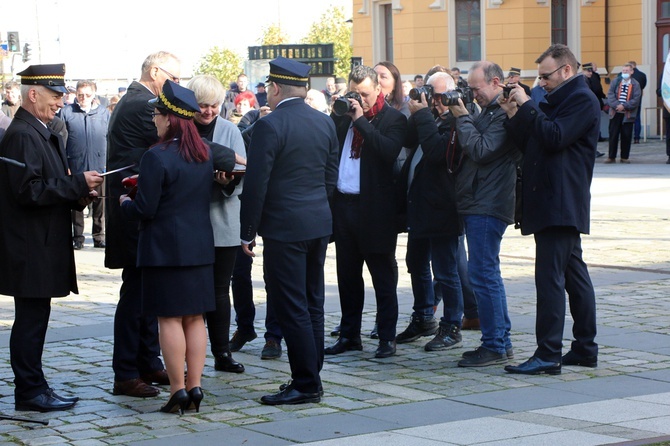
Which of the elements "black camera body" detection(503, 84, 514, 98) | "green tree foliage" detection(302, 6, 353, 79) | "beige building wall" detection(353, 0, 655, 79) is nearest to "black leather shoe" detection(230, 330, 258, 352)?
"black camera body" detection(503, 84, 514, 98)

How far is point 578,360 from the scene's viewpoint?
7762 mm

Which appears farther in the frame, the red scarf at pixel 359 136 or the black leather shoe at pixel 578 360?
the red scarf at pixel 359 136

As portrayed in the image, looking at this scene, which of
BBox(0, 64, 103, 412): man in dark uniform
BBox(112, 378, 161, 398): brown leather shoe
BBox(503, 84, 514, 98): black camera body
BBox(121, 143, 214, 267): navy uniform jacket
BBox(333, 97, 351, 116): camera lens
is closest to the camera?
BBox(121, 143, 214, 267): navy uniform jacket

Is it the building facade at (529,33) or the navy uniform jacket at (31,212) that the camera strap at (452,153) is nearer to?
the navy uniform jacket at (31,212)

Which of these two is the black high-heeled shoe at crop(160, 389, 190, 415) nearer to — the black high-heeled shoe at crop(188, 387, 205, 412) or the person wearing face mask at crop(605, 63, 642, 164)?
the black high-heeled shoe at crop(188, 387, 205, 412)

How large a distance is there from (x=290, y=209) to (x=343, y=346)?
188 centimetres

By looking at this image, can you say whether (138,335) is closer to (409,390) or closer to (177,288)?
(177,288)

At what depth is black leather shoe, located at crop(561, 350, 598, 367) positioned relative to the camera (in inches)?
304

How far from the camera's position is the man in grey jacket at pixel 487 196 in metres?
7.81

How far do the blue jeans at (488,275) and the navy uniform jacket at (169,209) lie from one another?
2.01m

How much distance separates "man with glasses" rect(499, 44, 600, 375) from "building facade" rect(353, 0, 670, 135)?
25388 millimetres

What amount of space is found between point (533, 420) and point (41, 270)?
282 centimetres

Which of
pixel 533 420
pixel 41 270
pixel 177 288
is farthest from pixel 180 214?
pixel 533 420

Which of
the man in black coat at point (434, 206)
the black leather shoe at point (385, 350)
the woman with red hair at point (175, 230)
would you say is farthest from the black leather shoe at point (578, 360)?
the woman with red hair at point (175, 230)
